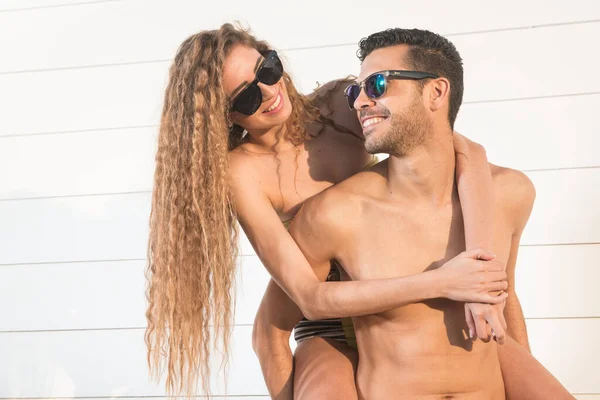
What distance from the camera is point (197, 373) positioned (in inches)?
85.8

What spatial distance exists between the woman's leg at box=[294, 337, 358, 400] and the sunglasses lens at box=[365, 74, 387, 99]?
0.65m

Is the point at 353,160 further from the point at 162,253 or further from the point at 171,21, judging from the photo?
the point at 171,21

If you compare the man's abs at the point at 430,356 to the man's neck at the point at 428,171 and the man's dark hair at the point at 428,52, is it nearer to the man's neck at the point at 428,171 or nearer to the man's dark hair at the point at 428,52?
the man's neck at the point at 428,171

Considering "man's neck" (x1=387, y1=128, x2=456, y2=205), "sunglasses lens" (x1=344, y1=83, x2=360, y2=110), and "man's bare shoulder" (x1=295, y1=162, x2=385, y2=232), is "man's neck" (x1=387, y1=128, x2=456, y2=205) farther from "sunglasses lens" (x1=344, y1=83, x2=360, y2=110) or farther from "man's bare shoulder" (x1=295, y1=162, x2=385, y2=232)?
"sunglasses lens" (x1=344, y1=83, x2=360, y2=110)

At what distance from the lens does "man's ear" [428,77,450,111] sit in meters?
1.92

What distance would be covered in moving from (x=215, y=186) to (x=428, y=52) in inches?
23.9

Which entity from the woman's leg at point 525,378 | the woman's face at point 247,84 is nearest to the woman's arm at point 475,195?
the woman's leg at point 525,378

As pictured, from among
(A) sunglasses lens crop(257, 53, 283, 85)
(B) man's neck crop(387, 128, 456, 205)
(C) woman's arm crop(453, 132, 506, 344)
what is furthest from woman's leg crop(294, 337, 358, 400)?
(A) sunglasses lens crop(257, 53, 283, 85)

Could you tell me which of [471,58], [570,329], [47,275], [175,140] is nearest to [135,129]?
[47,275]

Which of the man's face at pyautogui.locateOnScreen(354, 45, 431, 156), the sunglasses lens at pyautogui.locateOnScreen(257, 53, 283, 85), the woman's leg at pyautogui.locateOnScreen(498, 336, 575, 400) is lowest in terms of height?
the woman's leg at pyautogui.locateOnScreen(498, 336, 575, 400)

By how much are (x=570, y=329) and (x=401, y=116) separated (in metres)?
2.04

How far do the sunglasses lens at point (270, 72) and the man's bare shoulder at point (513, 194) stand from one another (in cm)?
60

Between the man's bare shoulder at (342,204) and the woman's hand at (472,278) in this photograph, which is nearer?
the woman's hand at (472,278)

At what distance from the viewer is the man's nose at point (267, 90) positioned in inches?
83.7
